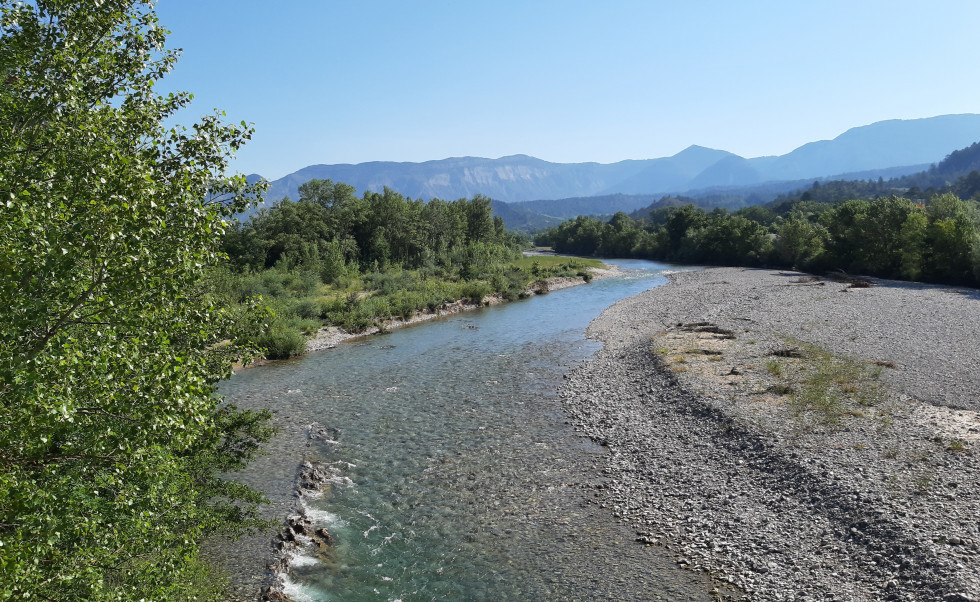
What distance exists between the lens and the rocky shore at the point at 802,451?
507 inches

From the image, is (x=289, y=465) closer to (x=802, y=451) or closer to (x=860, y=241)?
(x=802, y=451)

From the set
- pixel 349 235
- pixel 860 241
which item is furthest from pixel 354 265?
pixel 860 241

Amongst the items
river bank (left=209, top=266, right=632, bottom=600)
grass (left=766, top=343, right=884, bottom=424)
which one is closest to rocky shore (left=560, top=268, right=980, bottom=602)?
grass (left=766, top=343, right=884, bottom=424)

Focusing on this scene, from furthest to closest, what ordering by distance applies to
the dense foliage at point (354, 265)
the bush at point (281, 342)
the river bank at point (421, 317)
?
the dense foliage at point (354, 265) → the river bank at point (421, 317) → the bush at point (281, 342)

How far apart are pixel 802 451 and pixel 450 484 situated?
1173 cm

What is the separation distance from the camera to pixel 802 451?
1817 cm

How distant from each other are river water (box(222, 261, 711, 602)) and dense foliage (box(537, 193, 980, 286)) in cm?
5161

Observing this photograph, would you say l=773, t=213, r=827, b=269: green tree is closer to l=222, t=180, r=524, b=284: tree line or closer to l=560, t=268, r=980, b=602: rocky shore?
l=222, t=180, r=524, b=284: tree line

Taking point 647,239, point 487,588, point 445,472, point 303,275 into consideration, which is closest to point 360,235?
point 303,275

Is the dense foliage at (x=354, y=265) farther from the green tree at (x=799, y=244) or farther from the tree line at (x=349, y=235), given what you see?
the green tree at (x=799, y=244)

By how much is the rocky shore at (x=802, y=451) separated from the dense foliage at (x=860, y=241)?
29115 millimetres

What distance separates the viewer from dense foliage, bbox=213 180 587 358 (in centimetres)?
4641

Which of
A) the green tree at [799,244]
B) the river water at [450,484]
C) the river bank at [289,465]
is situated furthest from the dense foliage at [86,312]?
the green tree at [799,244]

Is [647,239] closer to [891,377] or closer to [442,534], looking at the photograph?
[891,377]
